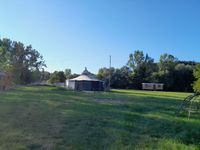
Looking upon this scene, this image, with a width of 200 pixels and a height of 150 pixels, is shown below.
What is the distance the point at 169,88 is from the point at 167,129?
60.4 metres

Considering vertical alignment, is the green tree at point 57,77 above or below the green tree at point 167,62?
below

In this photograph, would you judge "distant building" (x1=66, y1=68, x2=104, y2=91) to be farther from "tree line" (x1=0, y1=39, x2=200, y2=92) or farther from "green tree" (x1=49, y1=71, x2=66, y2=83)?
"green tree" (x1=49, y1=71, x2=66, y2=83)

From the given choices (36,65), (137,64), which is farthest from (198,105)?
(137,64)

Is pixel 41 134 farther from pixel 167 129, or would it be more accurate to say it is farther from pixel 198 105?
pixel 198 105

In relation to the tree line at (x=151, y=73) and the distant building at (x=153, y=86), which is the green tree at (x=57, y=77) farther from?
the distant building at (x=153, y=86)

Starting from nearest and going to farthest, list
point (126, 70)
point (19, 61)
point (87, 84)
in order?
point (87, 84), point (19, 61), point (126, 70)

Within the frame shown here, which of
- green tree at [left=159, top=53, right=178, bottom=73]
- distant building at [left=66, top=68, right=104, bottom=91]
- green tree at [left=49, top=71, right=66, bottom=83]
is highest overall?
green tree at [left=159, top=53, right=178, bottom=73]

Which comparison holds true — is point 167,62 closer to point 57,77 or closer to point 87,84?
point 57,77

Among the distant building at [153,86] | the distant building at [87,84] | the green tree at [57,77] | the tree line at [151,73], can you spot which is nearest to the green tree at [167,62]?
the tree line at [151,73]

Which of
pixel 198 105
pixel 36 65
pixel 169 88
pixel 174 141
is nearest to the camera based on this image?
pixel 174 141

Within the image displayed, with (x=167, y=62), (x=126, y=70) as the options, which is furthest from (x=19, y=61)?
(x=167, y=62)

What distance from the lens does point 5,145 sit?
5789 millimetres

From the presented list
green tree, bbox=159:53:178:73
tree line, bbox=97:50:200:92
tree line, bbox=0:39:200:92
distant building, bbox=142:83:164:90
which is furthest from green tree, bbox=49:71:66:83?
green tree, bbox=159:53:178:73

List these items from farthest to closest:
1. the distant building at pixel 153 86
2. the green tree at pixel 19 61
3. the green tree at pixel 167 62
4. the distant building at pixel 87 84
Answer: the green tree at pixel 167 62, the distant building at pixel 153 86, the green tree at pixel 19 61, the distant building at pixel 87 84
